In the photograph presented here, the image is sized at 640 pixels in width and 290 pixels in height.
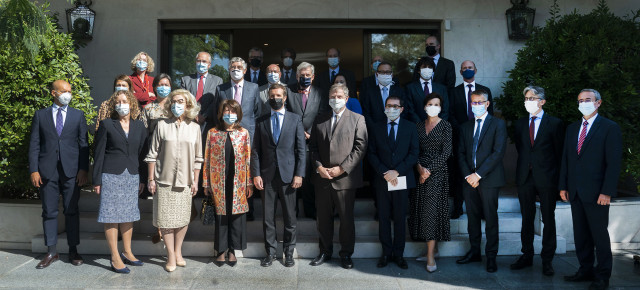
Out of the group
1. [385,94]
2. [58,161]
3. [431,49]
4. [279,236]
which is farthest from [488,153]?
[58,161]

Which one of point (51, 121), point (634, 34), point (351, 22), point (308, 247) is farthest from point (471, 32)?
point (51, 121)

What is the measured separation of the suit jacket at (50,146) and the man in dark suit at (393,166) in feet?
10.9

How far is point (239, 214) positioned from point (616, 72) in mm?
4831

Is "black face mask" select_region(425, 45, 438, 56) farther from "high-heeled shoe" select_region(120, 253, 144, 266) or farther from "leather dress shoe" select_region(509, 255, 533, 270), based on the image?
"high-heeled shoe" select_region(120, 253, 144, 266)

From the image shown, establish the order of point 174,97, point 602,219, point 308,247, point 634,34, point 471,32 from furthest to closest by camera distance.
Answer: point 471,32 → point 634,34 → point 308,247 → point 174,97 → point 602,219

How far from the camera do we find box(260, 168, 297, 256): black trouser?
5.63 metres

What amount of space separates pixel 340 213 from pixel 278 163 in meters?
0.88

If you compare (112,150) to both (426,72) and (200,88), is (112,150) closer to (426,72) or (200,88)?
(200,88)

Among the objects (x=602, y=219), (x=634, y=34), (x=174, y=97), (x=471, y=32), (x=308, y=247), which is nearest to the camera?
(x=602, y=219)

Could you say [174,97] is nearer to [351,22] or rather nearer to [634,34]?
[351,22]

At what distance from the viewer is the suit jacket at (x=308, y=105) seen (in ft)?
20.6

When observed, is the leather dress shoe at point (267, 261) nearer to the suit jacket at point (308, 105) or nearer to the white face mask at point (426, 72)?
the suit jacket at point (308, 105)

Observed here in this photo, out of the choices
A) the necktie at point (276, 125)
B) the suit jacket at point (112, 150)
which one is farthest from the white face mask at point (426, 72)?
the suit jacket at point (112, 150)

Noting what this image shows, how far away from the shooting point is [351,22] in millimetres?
8914
